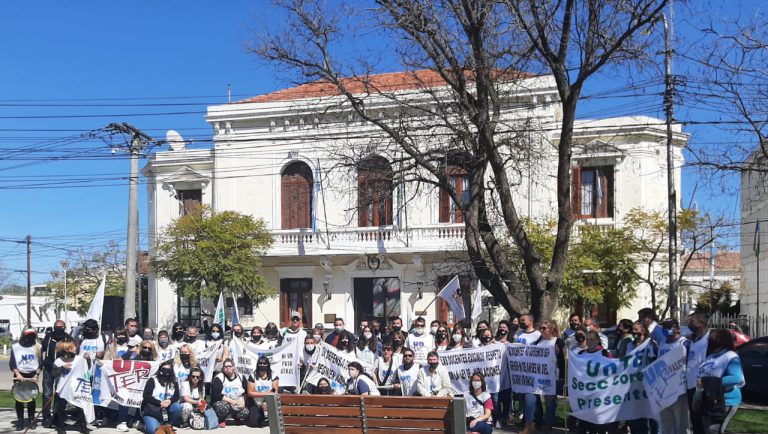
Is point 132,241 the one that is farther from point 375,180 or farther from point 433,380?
point 433,380

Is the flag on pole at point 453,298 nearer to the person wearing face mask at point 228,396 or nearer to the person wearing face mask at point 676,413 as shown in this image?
the person wearing face mask at point 228,396

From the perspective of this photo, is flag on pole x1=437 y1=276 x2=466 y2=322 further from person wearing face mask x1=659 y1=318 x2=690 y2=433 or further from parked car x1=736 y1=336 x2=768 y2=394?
person wearing face mask x1=659 y1=318 x2=690 y2=433

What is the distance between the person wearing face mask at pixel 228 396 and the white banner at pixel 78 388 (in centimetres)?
202

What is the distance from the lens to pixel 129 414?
14953 millimetres

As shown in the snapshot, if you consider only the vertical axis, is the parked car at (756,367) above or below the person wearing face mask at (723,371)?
below

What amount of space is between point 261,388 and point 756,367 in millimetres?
9464

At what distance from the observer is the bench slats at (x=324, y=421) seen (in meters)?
9.56

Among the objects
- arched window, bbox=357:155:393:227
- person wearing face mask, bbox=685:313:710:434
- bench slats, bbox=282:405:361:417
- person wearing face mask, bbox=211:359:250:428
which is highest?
arched window, bbox=357:155:393:227

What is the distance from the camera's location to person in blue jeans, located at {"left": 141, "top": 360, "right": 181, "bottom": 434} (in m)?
13.8

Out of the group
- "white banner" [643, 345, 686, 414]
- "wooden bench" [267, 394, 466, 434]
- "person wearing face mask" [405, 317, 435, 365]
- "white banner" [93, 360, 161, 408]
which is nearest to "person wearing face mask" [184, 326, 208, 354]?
"white banner" [93, 360, 161, 408]

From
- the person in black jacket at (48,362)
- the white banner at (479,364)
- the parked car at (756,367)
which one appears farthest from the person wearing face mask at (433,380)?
the parked car at (756,367)

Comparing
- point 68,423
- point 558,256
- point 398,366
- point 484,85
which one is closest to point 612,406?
point 398,366

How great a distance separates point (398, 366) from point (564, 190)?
458 cm

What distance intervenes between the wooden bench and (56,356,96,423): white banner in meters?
5.60
